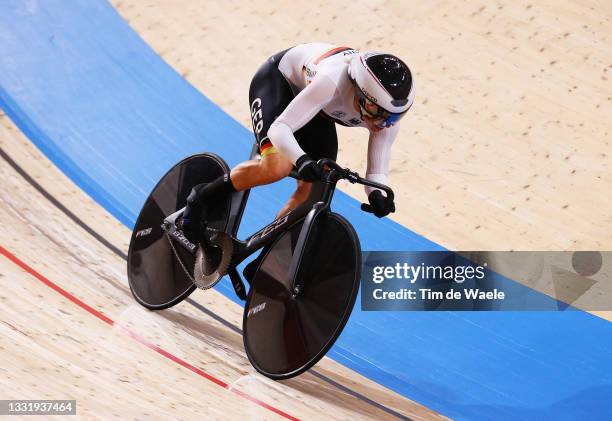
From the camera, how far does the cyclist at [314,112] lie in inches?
127

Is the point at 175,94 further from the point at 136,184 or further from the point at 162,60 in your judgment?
the point at 136,184

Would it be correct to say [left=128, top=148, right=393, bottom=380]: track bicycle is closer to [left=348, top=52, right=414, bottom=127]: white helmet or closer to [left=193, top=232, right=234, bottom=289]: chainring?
[left=193, top=232, right=234, bottom=289]: chainring

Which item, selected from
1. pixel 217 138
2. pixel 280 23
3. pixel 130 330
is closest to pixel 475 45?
pixel 280 23

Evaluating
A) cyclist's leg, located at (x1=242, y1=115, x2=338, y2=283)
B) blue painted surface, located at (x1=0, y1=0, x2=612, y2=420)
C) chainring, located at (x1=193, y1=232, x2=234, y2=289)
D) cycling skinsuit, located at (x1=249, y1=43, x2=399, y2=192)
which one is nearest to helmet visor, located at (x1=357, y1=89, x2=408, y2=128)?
cycling skinsuit, located at (x1=249, y1=43, x2=399, y2=192)

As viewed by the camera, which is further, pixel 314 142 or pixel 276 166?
pixel 314 142

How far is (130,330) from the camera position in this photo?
379 centimetres

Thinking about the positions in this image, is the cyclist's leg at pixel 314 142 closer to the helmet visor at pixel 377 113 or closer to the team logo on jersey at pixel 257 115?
the team logo on jersey at pixel 257 115

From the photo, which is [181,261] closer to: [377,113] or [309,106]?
[309,106]

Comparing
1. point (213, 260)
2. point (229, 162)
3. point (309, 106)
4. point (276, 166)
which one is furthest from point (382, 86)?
point (229, 162)

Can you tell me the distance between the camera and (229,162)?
5.55 metres

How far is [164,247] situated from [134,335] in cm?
55

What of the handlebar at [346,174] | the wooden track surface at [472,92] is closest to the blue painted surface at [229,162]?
the wooden track surface at [472,92]

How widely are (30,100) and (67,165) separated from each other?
2.42 feet

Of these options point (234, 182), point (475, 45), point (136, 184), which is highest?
point (234, 182)
